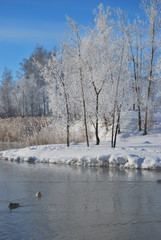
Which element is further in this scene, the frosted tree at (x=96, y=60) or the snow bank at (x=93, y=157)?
the frosted tree at (x=96, y=60)

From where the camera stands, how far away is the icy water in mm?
3490

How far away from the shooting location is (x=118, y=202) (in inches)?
186

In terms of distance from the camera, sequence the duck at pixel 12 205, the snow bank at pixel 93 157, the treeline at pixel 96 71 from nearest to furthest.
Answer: the duck at pixel 12 205 → the snow bank at pixel 93 157 → the treeline at pixel 96 71

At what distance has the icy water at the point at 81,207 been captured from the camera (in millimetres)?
3490

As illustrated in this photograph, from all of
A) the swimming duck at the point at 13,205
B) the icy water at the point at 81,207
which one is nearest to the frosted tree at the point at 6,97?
the icy water at the point at 81,207

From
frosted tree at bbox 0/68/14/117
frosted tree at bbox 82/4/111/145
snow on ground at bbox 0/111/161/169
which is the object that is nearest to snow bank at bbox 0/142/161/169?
snow on ground at bbox 0/111/161/169

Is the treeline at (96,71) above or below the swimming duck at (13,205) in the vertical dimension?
above

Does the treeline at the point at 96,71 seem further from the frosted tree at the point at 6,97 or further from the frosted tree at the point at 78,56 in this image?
→ the frosted tree at the point at 6,97

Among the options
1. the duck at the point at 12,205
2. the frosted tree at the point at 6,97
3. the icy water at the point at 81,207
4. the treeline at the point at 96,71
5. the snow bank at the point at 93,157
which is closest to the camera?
the icy water at the point at 81,207

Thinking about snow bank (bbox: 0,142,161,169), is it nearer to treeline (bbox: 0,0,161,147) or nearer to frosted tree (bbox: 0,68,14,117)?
treeline (bbox: 0,0,161,147)

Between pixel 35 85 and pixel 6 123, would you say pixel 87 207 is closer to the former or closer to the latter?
pixel 6 123

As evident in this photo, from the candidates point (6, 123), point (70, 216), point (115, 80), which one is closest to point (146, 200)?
point (70, 216)

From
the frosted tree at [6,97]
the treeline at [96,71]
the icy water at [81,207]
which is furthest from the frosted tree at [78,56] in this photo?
the frosted tree at [6,97]

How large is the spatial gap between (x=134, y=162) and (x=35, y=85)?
103 feet
